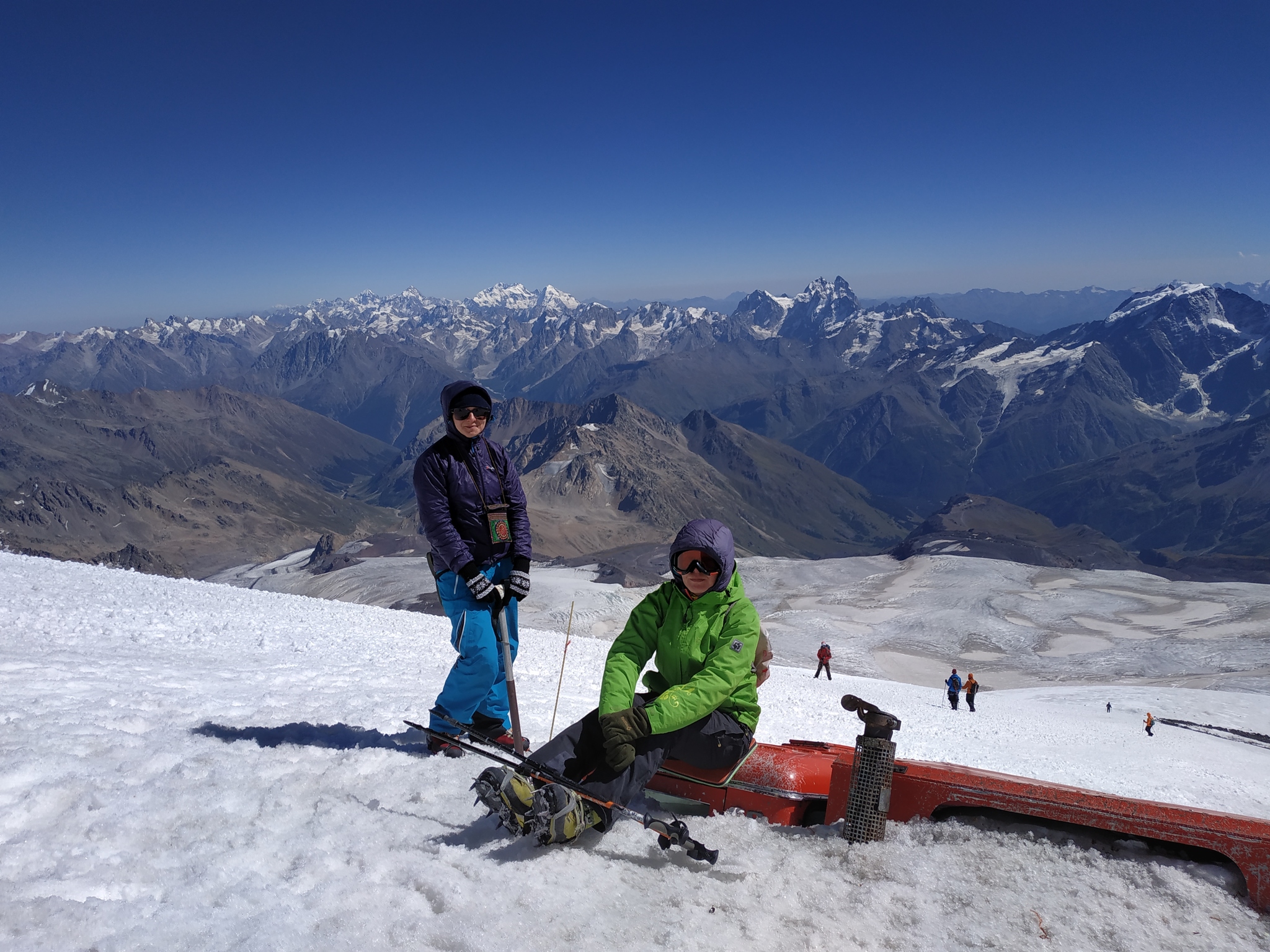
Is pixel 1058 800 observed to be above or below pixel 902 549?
above

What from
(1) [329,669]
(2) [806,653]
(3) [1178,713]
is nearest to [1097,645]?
(2) [806,653]

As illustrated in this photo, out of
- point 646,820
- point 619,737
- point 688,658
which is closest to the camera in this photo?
point 646,820

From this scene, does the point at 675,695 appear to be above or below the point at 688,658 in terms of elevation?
below

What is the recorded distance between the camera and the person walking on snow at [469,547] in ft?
23.9

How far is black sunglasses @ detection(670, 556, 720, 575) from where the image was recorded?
19.5 ft

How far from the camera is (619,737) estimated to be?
17.7ft

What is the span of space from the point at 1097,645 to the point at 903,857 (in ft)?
298

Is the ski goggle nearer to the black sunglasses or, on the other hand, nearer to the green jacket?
the black sunglasses

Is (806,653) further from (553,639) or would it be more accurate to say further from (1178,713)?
(553,639)

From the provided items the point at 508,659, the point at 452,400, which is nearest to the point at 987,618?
the point at 508,659

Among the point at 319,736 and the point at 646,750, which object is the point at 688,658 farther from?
the point at 319,736

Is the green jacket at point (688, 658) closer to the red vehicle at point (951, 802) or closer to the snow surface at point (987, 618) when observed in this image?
the red vehicle at point (951, 802)

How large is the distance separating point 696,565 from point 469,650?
2.93m

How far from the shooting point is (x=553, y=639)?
927 inches
